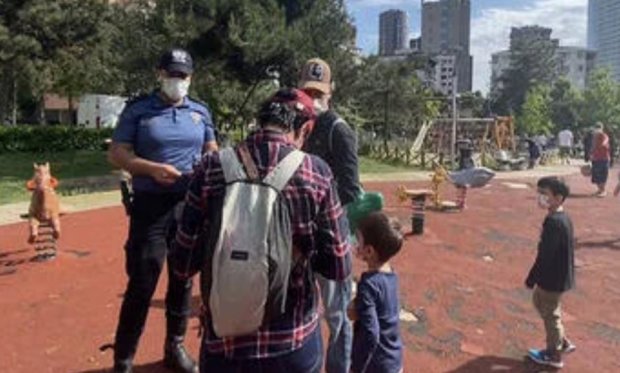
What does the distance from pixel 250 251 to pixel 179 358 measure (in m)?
2.39

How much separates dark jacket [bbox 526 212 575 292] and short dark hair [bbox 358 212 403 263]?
6.85 ft

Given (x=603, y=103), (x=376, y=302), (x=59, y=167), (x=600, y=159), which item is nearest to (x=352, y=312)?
(x=376, y=302)

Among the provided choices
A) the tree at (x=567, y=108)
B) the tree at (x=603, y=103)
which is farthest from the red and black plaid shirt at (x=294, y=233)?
the tree at (x=567, y=108)

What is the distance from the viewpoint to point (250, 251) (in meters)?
2.46

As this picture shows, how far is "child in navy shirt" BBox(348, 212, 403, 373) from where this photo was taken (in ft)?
11.5

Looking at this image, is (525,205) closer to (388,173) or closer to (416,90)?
(388,173)

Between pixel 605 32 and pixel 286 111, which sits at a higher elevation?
pixel 605 32

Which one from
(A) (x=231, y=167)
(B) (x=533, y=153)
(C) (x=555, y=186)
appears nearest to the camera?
(A) (x=231, y=167)

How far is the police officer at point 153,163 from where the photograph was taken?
4.12 m

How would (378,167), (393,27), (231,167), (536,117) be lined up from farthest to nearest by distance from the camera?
(393,27) → (536,117) → (378,167) → (231,167)

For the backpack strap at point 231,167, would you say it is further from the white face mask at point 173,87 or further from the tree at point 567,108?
the tree at point 567,108

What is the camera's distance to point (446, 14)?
318 feet

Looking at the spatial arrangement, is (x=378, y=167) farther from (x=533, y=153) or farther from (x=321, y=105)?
(x=321, y=105)

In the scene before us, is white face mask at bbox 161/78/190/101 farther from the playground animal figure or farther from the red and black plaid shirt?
the playground animal figure
